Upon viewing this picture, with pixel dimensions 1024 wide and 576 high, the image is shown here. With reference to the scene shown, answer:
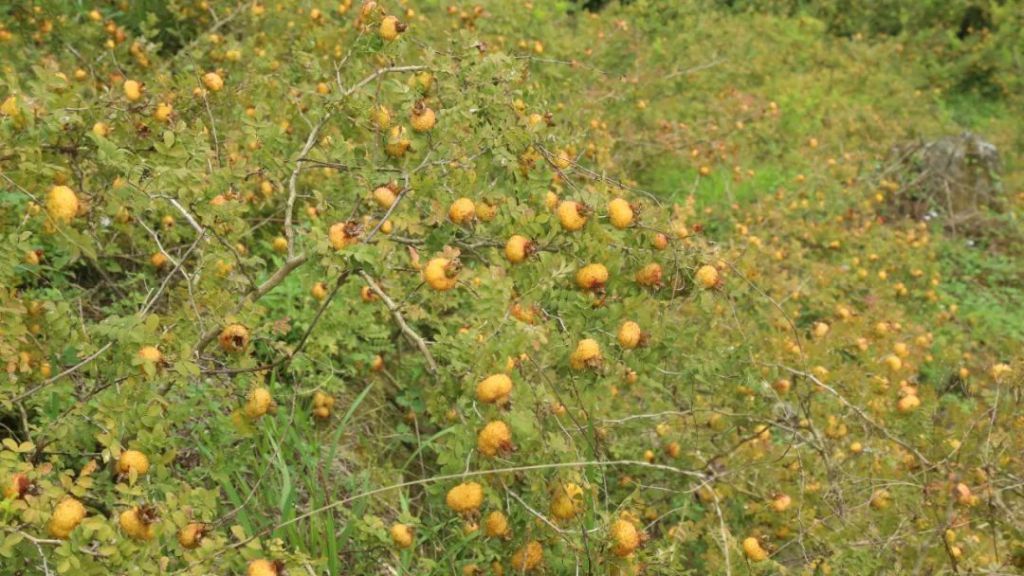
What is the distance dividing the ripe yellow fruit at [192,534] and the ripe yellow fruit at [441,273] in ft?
2.07

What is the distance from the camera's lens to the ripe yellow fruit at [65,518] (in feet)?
4.52

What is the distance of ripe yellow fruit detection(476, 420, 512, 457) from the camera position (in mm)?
1649

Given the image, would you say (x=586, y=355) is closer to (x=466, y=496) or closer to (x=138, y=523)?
(x=466, y=496)

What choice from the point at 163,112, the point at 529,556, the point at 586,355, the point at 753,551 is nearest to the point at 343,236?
the point at 586,355

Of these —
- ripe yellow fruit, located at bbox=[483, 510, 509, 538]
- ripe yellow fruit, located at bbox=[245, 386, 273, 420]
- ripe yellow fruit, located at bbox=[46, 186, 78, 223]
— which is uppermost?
ripe yellow fruit, located at bbox=[46, 186, 78, 223]

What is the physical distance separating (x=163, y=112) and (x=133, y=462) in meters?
1.11

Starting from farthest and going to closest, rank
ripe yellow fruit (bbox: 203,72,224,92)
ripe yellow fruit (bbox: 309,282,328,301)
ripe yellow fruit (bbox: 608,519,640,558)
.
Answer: ripe yellow fruit (bbox: 309,282,328,301) → ripe yellow fruit (bbox: 203,72,224,92) → ripe yellow fruit (bbox: 608,519,640,558)

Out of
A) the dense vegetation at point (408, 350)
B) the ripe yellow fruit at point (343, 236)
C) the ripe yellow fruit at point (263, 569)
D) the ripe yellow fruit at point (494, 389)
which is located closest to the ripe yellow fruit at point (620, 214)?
the dense vegetation at point (408, 350)

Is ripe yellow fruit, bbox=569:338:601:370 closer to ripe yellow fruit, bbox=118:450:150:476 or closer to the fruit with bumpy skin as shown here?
the fruit with bumpy skin

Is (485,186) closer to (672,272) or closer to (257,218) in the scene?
(672,272)

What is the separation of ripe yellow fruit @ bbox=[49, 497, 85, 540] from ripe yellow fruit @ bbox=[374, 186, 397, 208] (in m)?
0.91

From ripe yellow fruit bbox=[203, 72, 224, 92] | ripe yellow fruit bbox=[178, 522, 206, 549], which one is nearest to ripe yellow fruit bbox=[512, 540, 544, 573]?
ripe yellow fruit bbox=[178, 522, 206, 549]

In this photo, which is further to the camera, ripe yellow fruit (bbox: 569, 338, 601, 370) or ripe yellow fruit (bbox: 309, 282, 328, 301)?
ripe yellow fruit (bbox: 309, 282, 328, 301)

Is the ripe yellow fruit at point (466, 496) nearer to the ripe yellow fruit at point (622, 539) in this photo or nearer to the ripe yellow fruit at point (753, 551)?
the ripe yellow fruit at point (622, 539)
